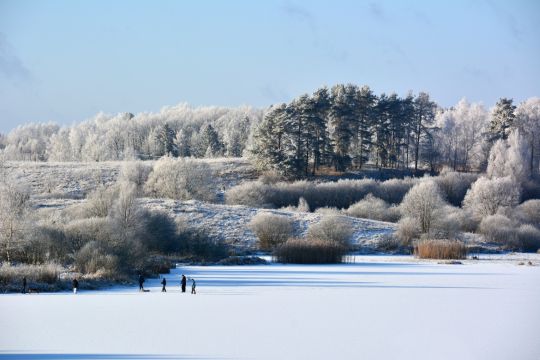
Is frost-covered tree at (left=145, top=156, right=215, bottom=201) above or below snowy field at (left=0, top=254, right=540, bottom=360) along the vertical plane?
above

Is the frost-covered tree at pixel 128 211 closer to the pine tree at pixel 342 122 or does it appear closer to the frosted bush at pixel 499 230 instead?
the frosted bush at pixel 499 230

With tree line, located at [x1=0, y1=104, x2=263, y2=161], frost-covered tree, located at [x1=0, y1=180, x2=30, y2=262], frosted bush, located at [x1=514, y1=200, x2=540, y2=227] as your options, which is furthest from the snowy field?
tree line, located at [x1=0, y1=104, x2=263, y2=161]

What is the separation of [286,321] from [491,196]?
183 feet

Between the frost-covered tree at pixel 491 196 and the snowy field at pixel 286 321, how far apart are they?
38879 millimetres

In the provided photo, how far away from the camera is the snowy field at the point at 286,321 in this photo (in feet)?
50.9

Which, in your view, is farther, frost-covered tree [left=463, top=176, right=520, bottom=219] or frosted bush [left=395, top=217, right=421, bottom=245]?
frost-covered tree [left=463, top=176, right=520, bottom=219]

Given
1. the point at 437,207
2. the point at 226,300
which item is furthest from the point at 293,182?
the point at 226,300

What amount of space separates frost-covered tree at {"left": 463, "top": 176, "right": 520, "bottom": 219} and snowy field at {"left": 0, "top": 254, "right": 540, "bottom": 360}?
38879 millimetres

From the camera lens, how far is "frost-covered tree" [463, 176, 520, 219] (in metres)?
70.2

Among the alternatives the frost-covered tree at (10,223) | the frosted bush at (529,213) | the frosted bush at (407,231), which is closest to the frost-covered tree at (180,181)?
the frosted bush at (407,231)

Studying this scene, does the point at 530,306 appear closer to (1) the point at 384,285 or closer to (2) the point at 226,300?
(1) the point at 384,285

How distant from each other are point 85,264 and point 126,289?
5340 mm

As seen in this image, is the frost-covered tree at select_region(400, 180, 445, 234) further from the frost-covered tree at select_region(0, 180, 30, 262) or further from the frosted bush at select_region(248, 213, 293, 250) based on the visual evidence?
the frost-covered tree at select_region(0, 180, 30, 262)

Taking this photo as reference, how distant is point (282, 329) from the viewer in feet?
60.1
